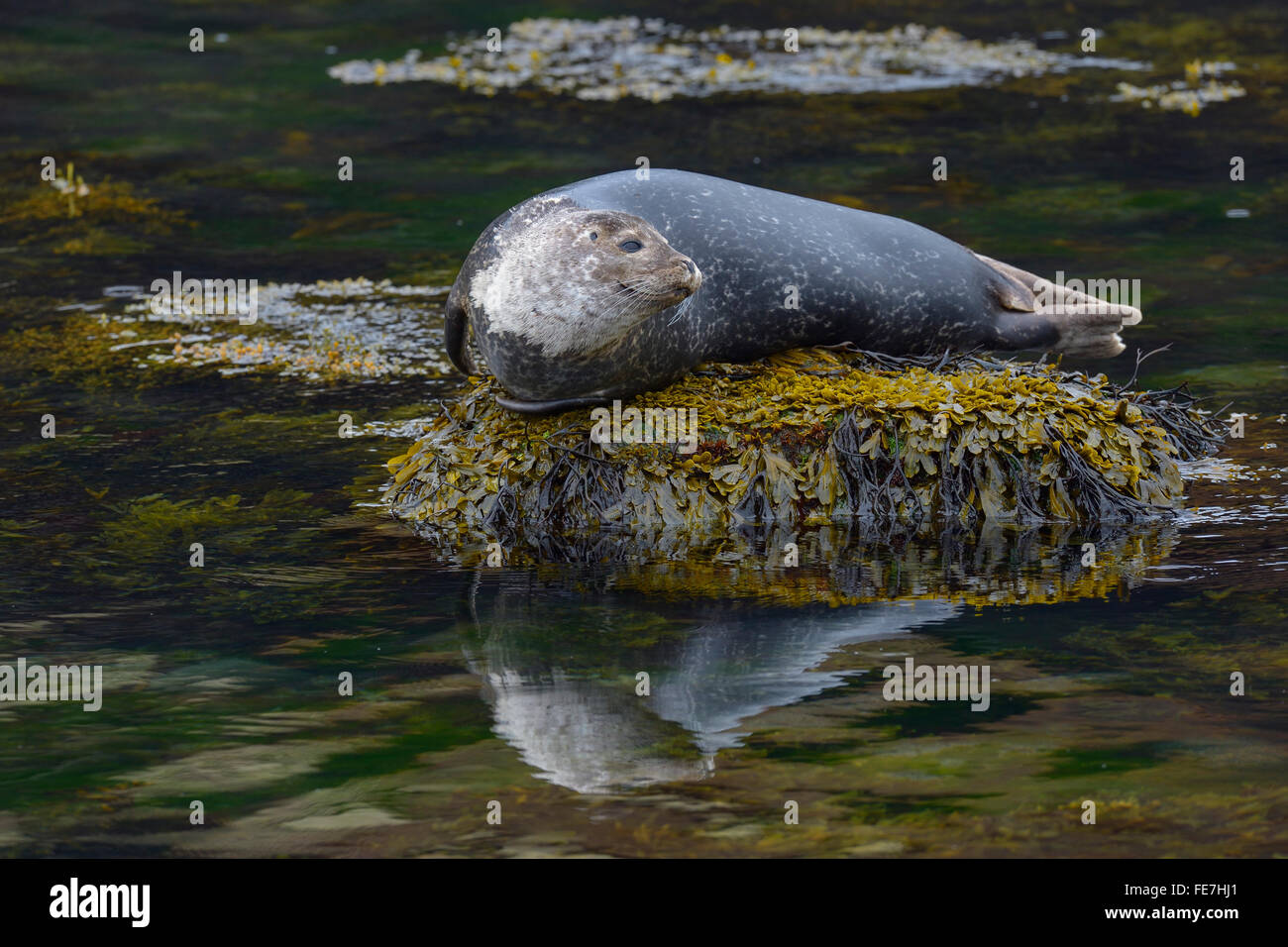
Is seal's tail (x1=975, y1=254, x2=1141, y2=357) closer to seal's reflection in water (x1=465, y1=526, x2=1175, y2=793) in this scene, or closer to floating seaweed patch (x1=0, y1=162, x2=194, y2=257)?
seal's reflection in water (x1=465, y1=526, x2=1175, y2=793)

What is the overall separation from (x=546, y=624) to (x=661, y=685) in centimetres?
67

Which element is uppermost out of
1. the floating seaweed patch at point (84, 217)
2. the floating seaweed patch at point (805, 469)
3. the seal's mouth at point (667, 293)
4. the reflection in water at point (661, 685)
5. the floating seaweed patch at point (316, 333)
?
the floating seaweed patch at point (84, 217)

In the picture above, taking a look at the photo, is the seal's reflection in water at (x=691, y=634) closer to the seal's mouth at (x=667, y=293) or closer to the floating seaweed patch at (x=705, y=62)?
the seal's mouth at (x=667, y=293)

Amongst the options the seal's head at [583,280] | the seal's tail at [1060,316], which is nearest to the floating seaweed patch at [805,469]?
the seal's head at [583,280]

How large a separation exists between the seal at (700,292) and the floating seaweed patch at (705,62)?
8.16 m

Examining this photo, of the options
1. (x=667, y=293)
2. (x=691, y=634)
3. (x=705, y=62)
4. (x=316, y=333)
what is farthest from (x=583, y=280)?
(x=705, y=62)

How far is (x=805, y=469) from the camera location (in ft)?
22.4

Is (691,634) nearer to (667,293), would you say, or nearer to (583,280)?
(667,293)

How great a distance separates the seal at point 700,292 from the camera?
21.4ft

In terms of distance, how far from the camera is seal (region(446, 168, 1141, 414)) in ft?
21.4

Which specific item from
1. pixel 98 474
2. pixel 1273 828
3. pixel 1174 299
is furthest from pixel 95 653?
pixel 1174 299

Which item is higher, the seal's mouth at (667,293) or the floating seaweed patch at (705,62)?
the floating seaweed patch at (705,62)

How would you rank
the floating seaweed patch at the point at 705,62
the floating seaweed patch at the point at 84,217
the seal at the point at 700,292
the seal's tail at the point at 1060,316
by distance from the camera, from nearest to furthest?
the seal at the point at 700,292 < the seal's tail at the point at 1060,316 < the floating seaweed patch at the point at 84,217 < the floating seaweed patch at the point at 705,62

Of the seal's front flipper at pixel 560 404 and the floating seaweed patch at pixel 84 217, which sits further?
the floating seaweed patch at pixel 84 217
